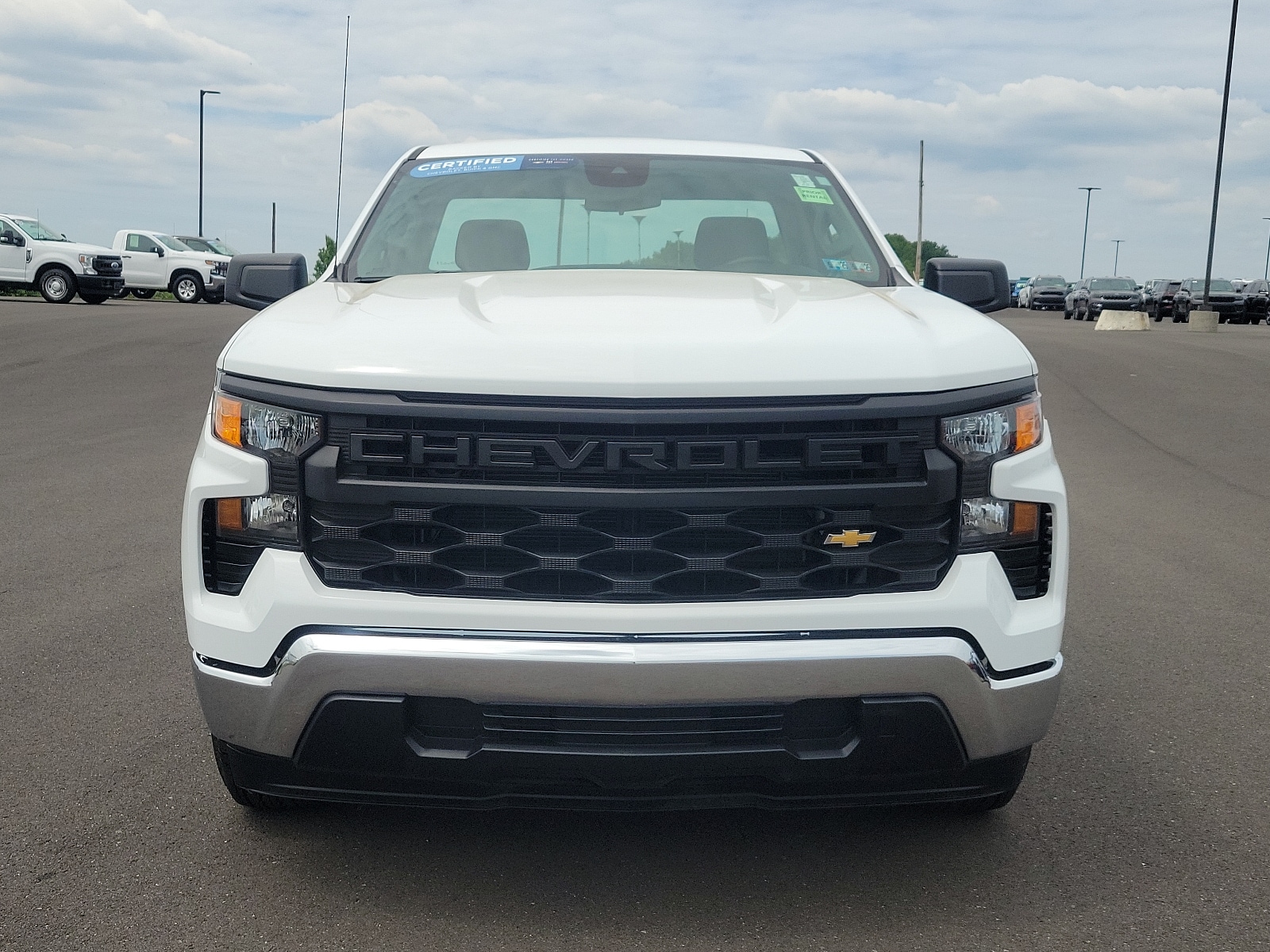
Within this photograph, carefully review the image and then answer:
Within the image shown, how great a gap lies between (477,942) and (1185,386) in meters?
14.3

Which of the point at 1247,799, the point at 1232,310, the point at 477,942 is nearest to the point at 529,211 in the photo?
the point at 477,942

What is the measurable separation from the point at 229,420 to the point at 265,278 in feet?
4.81

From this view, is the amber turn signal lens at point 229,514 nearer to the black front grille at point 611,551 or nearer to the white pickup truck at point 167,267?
the black front grille at point 611,551

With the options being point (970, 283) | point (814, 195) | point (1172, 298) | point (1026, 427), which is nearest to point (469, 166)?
point (814, 195)

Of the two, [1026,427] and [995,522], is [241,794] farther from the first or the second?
[1026,427]

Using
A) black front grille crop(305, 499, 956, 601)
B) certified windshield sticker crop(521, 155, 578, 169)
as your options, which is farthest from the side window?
black front grille crop(305, 499, 956, 601)

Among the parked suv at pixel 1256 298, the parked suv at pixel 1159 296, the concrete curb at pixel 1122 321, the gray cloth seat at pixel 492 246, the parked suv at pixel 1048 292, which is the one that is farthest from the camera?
the parked suv at pixel 1048 292

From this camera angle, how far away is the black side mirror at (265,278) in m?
4.12

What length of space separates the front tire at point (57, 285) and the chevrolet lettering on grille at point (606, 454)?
2768 cm

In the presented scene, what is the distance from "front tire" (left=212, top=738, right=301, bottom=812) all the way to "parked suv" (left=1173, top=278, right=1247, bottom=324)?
41069 millimetres

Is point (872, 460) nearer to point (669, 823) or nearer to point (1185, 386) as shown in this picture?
point (669, 823)

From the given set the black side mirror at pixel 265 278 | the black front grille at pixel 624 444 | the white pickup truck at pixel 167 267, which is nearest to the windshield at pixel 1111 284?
the white pickup truck at pixel 167 267

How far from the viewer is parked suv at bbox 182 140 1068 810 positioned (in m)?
2.61

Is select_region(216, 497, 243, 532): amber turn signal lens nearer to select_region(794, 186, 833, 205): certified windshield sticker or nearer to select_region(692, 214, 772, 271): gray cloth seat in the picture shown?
select_region(692, 214, 772, 271): gray cloth seat
